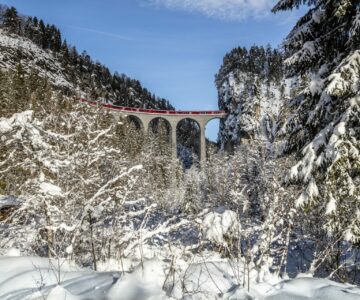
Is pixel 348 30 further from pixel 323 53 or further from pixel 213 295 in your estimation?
pixel 213 295

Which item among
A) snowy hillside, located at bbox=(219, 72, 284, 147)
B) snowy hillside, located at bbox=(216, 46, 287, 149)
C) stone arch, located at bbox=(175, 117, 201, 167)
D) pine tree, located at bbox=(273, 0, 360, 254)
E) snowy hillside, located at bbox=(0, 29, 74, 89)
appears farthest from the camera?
stone arch, located at bbox=(175, 117, 201, 167)

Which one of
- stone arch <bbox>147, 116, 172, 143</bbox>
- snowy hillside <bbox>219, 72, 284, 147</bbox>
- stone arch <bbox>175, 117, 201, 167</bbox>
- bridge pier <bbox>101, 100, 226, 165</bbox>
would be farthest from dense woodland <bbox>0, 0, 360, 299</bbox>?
stone arch <bbox>175, 117, 201, 167</bbox>

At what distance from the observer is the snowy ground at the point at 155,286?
3016mm

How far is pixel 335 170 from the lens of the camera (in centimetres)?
643

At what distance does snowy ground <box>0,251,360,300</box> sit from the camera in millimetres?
3016

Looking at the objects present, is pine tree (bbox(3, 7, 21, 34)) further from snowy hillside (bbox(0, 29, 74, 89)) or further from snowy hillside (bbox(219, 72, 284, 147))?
snowy hillside (bbox(219, 72, 284, 147))

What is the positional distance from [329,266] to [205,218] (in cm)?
288

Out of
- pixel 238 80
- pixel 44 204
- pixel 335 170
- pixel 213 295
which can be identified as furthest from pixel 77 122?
pixel 238 80

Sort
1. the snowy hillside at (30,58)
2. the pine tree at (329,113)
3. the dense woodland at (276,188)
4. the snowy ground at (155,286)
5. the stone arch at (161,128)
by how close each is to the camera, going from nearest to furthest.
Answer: the snowy ground at (155,286)
the dense woodland at (276,188)
the pine tree at (329,113)
the stone arch at (161,128)
the snowy hillside at (30,58)

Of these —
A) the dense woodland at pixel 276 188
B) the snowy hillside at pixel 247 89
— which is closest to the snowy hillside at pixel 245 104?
the snowy hillside at pixel 247 89

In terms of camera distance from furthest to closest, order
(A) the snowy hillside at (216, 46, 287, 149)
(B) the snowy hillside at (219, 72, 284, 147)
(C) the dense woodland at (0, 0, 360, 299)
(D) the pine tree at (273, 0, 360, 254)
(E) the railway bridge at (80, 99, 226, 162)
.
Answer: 1. (A) the snowy hillside at (216, 46, 287, 149)
2. (B) the snowy hillside at (219, 72, 284, 147)
3. (E) the railway bridge at (80, 99, 226, 162)
4. (D) the pine tree at (273, 0, 360, 254)
5. (C) the dense woodland at (0, 0, 360, 299)

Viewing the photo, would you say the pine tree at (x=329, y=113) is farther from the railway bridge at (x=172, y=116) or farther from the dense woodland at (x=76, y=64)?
the dense woodland at (x=76, y=64)

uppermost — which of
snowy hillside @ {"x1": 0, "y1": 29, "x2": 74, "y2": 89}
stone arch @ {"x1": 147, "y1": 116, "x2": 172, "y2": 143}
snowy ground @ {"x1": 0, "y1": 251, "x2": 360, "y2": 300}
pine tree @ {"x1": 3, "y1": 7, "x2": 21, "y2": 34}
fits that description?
pine tree @ {"x1": 3, "y1": 7, "x2": 21, "y2": 34}

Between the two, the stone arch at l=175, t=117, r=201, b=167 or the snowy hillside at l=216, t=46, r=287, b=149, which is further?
the stone arch at l=175, t=117, r=201, b=167
